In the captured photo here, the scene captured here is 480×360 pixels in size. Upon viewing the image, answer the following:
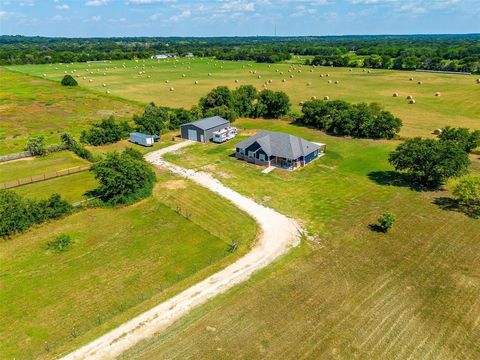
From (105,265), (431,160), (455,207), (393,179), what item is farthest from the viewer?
(393,179)

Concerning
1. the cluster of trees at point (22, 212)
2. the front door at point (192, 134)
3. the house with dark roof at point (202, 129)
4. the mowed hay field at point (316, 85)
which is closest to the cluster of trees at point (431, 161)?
the mowed hay field at point (316, 85)

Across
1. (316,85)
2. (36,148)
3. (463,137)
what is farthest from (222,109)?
(316,85)

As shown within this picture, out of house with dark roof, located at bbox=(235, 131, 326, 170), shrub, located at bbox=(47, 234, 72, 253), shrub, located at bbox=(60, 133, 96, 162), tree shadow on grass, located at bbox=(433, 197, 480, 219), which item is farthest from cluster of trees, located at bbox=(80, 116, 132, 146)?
tree shadow on grass, located at bbox=(433, 197, 480, 219)

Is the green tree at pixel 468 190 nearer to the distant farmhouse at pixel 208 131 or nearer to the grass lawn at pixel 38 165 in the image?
the distant farmhouse at pixel 208 131

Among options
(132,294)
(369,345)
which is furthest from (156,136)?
(369,345)

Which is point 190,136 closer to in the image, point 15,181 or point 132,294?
point 15,181

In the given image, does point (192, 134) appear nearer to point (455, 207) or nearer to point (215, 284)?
point (215, 284)
